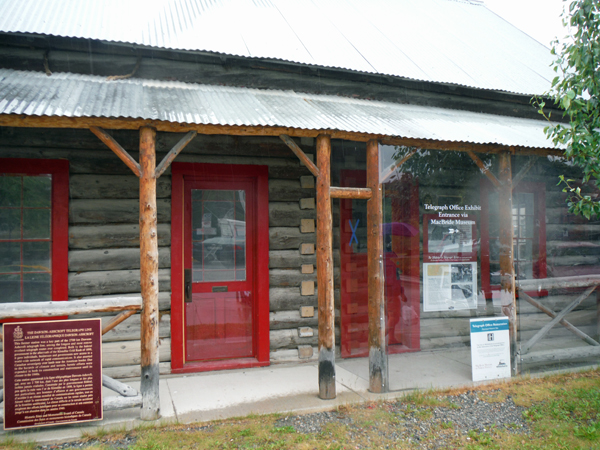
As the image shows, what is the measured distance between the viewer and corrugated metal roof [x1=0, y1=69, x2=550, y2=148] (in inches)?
166

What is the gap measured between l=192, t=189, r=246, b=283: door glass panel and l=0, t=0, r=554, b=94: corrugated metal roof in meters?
1.91

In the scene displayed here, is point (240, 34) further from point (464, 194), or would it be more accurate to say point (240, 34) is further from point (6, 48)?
point (464, 194)

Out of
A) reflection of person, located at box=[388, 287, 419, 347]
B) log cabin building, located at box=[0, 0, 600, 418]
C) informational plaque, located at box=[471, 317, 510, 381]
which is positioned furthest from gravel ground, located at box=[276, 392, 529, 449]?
reflection of person, located at box=[388, 287, 419, 347]

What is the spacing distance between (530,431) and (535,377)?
1.79 meters

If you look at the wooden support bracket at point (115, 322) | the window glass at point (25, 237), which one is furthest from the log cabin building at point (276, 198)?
the wooden support bracket at point (115, 322)

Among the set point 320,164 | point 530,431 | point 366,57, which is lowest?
point 530,431

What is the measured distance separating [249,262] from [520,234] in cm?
386

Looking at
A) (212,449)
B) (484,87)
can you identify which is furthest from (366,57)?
(212,449)

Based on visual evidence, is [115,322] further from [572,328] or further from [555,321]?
[572,328]

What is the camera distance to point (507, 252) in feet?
19.5

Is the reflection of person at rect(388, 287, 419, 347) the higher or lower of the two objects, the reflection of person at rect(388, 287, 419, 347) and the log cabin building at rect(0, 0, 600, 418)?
the lower

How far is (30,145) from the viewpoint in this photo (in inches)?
206

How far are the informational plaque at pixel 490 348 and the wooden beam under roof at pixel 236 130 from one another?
2238mm

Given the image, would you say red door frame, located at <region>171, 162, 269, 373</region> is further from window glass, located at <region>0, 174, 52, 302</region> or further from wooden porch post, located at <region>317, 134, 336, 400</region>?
window glass, located at <region>0, 174, 52, 302</region>
